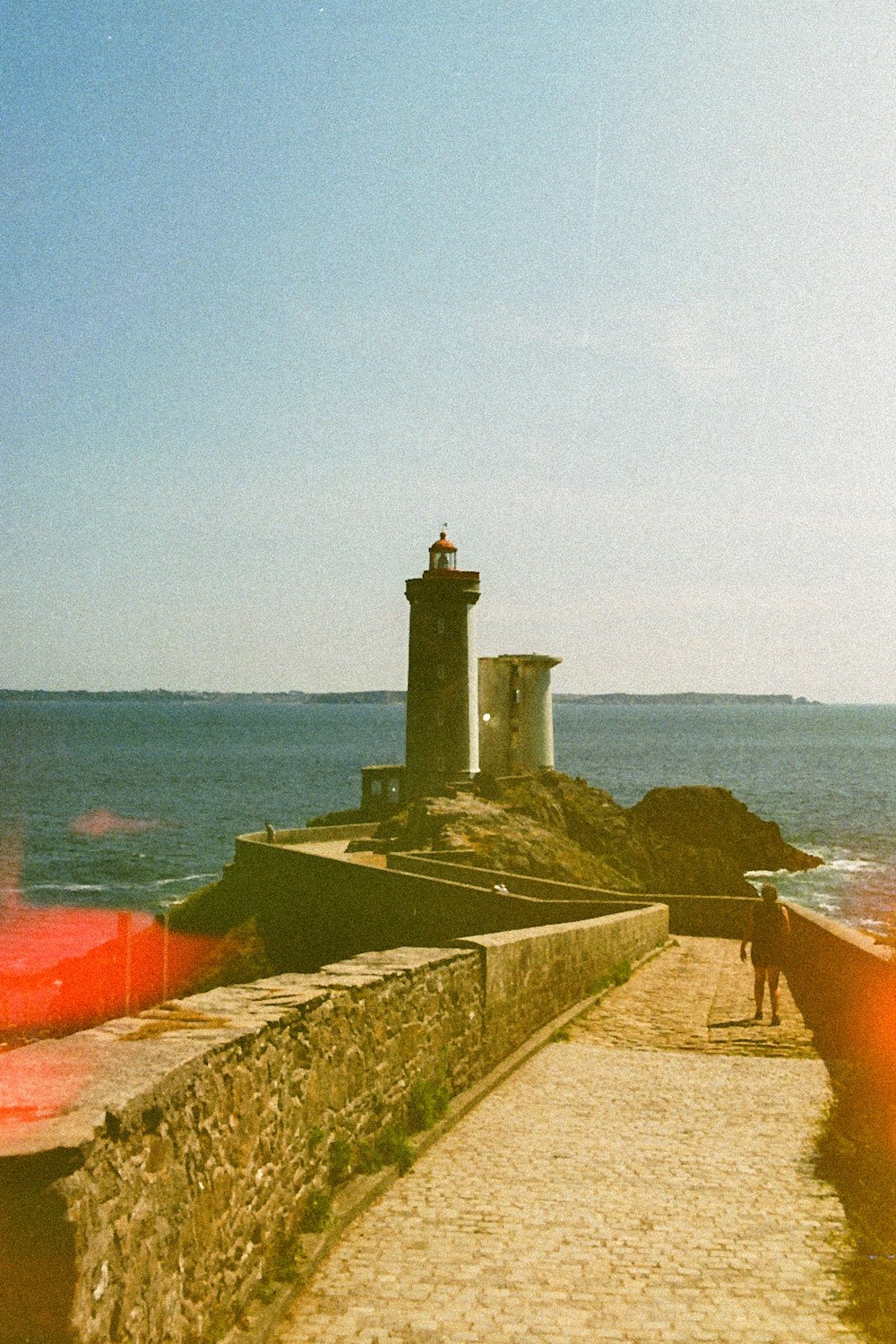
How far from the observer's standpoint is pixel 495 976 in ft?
33.2

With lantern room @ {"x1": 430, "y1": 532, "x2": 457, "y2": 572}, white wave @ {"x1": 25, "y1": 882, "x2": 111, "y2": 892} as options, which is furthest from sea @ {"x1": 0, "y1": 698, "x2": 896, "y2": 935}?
lantern room @ {"x1": 430, "y1": 532, "x2": 457, "y2": 572}

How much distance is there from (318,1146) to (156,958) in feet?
102

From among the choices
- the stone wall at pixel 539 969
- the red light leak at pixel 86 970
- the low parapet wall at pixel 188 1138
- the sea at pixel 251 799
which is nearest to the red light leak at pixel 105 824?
the sea at pixel 251 799

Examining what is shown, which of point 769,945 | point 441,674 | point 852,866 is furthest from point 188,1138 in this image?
point 852,866

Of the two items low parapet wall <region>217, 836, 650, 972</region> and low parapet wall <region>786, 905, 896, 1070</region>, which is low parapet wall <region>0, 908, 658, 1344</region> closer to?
low parapet wall <region>786, 905, 896, 1070</region>

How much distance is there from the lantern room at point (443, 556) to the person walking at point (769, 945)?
28899 mm

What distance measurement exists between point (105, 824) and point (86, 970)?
42.8 m

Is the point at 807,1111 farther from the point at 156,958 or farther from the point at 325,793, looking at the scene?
the point at 325,793

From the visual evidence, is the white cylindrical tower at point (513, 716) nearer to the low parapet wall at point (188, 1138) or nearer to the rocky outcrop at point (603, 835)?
the rocky outcrop at point (603, 835)

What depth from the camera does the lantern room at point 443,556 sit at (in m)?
40.9

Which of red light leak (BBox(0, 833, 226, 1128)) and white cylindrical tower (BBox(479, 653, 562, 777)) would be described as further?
white cylindrical tower (BBox(479, 653, 562, 777))

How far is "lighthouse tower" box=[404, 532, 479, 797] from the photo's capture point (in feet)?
132

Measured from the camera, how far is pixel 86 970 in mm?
34750

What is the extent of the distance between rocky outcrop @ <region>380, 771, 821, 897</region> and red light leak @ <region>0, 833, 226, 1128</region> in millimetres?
7379
